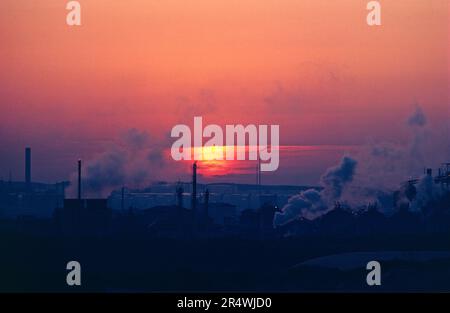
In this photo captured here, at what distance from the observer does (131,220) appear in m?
24.6

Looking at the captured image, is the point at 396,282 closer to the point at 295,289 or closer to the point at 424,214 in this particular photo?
the point at 295,289

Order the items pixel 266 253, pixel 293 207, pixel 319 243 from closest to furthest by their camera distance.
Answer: pixel 266 253, pixel 319 243, pixel 293 207

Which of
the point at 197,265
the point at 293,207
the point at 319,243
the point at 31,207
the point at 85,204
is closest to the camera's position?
the point at 197,265

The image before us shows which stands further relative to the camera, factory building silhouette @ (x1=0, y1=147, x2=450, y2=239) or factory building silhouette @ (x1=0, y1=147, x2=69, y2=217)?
factory building silhouette @ (x1=0, y1=147, x2=69, y2=217)

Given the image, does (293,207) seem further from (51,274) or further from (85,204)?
(51,274)

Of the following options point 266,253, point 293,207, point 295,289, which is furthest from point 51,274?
point 293,207

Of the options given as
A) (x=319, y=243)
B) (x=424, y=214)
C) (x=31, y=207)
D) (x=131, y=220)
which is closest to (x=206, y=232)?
(x=131, y=220)

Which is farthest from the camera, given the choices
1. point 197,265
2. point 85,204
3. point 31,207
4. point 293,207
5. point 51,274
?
point 31,207

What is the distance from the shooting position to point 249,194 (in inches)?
1216

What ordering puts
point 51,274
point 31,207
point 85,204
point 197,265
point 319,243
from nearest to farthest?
point 51,274
point 197,265
point 319,243
point 85,204
point 31,207

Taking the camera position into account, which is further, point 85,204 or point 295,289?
point 85,204

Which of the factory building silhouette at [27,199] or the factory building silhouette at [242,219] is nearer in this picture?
the factory building silhouette at [242,219]

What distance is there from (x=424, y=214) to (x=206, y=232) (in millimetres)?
5289

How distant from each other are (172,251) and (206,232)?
174 inches
